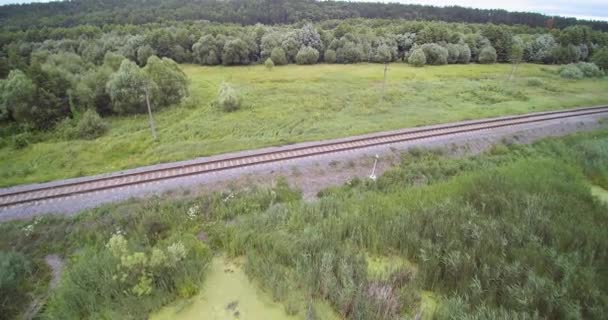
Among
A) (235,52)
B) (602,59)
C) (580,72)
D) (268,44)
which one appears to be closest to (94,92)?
(235,52)

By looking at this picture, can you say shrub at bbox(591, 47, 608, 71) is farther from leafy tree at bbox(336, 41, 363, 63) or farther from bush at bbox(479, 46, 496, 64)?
leafy tree at bbox(336, 41, 363, 63)

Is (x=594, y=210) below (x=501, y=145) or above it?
above

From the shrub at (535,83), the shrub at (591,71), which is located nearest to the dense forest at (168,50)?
the shrub at (591,71)

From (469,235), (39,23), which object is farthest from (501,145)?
(39,23)

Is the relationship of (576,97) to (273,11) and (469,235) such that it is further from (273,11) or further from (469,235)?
(273,11)

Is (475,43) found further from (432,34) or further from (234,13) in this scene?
(234,13)
